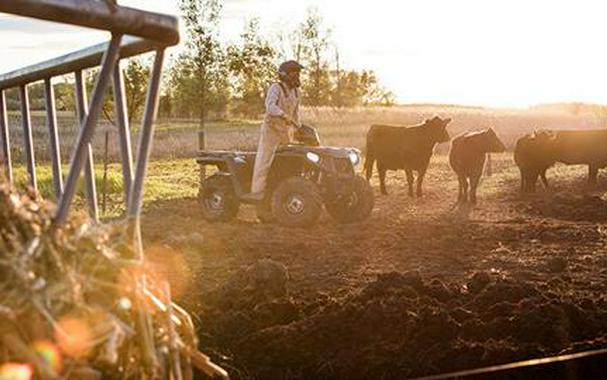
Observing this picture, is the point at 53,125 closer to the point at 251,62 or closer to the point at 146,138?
the point at 146,138

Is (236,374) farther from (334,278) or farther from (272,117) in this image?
(272,117)

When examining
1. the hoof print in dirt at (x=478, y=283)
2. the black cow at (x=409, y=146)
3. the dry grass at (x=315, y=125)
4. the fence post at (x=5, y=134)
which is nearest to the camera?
the fence post at (x=5, y=134)

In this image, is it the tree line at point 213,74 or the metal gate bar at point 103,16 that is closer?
the metal gate bar at point 103,16

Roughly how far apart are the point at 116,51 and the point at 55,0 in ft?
0.85

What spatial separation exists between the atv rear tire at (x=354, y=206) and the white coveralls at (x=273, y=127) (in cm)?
118

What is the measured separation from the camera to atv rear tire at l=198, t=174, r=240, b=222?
13953 mm

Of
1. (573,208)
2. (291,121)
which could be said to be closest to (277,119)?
(291,121)

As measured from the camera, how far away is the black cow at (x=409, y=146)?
19.2 m

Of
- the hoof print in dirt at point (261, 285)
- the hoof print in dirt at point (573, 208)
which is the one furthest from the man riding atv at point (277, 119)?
the hoof print in dirt at point (261, 285)

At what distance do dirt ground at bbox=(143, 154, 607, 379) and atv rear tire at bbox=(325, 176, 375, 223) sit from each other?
24 cm

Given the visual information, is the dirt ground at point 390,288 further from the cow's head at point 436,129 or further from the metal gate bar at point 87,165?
the cow's head at point 436,129

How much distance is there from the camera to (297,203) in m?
13.0

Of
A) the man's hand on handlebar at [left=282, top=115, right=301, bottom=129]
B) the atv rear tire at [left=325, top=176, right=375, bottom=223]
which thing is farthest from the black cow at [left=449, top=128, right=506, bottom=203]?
the man's hand on handlebar at [left=282, top=115, right=301, bottom=129]

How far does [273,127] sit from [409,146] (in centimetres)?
686
